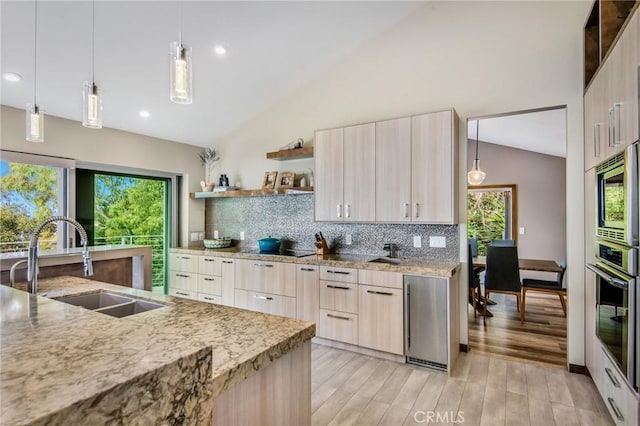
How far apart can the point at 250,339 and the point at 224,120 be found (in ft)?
13.3

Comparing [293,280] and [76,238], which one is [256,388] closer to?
[293,280]

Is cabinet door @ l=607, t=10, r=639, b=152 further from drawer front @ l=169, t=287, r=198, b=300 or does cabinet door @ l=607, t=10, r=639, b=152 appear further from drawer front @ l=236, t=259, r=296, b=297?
drawer front @ l=169, t=287, r=198, b=300

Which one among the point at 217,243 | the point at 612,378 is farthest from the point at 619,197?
the point at 217,243

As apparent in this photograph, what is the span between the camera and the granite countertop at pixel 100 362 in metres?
0.50

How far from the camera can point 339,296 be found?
3.39 meters

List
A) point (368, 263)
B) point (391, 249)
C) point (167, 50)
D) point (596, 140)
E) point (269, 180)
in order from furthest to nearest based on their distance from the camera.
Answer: point (269, 180) → point (391, 249) → point (368, 263) → point (167, 50) → point (596, 140)

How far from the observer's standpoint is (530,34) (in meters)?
→ 3.10

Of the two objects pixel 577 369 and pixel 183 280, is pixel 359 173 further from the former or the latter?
pixel 183 280

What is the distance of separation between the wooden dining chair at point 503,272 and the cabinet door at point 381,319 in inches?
74.3

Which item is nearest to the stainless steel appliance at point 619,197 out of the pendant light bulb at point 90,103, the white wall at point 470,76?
the white wall at point 470,76

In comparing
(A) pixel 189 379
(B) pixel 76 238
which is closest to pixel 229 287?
(B) pixel 76 238

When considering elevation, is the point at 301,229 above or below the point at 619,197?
below

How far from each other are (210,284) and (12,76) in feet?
9.40

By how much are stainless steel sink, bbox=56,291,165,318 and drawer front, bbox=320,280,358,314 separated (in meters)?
2.02
